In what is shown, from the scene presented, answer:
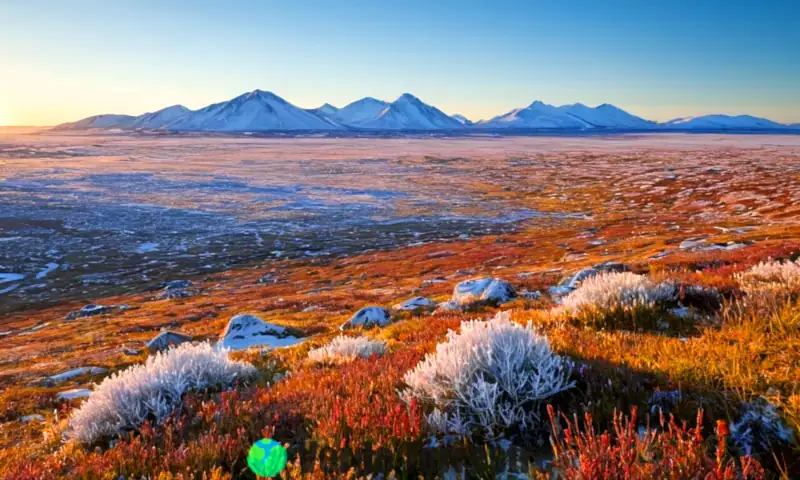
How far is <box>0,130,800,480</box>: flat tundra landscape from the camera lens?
136 inches

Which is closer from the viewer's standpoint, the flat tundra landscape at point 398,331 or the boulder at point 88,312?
the flat tundra landscape at point 398,331

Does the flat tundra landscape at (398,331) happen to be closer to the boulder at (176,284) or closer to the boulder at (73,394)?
the boulder at (73,394)

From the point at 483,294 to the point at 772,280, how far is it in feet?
25.8

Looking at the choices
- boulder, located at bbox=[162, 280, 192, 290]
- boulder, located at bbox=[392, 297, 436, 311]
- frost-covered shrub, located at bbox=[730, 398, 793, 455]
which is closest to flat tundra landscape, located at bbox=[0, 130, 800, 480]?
frost-covered shrub, located at bbox=[730, 398, 793, 455]

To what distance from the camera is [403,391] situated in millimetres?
4289

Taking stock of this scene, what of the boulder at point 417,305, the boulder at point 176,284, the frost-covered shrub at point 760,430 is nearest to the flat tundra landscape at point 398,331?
the frost-covered shrub at point 760,430

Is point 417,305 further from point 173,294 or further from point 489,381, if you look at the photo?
point 173,294

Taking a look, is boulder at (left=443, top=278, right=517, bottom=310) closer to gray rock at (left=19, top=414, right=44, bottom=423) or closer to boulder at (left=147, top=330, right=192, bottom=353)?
boulder at (left=147, top=330, right=192, bottom=353)

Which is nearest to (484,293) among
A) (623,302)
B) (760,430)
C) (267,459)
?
(623,302)

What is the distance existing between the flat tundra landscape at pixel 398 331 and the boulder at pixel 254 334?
90mm

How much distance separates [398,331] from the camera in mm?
9727

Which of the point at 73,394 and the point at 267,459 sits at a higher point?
the point at 267,459

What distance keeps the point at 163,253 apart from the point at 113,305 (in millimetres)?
26623

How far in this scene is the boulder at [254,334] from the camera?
13.4 meters
